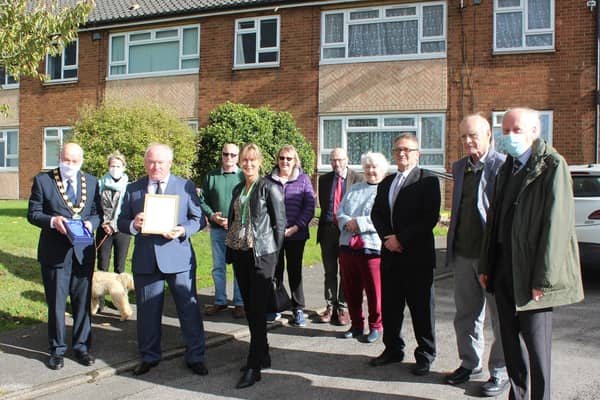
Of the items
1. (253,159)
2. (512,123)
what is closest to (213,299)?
(253,159)

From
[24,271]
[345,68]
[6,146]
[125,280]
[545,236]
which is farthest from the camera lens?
[6,146]

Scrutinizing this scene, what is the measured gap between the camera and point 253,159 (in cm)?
512

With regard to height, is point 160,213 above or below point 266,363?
above

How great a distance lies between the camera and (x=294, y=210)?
21.1 ft

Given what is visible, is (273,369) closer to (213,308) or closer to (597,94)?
(213,308)

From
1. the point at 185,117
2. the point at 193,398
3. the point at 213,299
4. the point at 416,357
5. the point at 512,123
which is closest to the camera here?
the point at 512,123

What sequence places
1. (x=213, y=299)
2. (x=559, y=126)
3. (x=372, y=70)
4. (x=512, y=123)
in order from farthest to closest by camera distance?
(x=372, y=70) → (x=559, y=126) → (x=213, y=299) → (x=512, y=123)

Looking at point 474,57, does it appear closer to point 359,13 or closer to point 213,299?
point 359,13

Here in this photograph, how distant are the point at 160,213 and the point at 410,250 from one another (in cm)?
207

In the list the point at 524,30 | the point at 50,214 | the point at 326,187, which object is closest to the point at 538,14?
the point at 524,30

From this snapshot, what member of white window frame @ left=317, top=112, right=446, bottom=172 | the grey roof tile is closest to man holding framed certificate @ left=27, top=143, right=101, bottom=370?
white window frame @ left=317, top=112, right=446, bottom=172

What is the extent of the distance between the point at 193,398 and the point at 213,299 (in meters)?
3.27

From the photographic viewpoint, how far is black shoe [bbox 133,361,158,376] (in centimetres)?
500

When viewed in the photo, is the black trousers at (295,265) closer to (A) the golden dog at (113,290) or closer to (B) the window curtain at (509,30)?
(A) the golden dog at (113,290)
